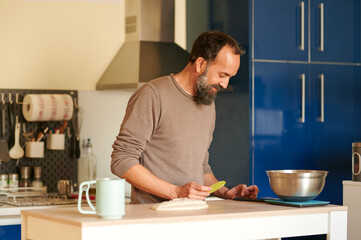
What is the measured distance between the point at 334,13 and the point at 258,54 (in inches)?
24.4

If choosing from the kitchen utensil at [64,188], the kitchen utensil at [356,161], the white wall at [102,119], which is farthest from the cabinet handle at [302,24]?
the kitchen utensil at [64,188]

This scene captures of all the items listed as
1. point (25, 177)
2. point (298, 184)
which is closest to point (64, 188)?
point (25, 177)

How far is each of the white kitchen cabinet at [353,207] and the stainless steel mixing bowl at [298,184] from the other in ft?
4.27

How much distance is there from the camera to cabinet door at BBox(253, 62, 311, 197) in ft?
11.4

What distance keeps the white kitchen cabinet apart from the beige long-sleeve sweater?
1227 millimetres

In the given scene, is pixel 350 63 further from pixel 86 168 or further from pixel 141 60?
pixel 86 168

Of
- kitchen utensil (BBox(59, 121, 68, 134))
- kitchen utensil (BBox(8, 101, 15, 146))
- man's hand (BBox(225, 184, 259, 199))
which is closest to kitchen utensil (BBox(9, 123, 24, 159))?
kitchen utensil (BBox(8, 101, 15, 146))

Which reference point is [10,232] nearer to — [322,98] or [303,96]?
[303,96]

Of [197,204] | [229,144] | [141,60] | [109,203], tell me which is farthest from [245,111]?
[109,203]

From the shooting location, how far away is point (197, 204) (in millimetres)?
1972

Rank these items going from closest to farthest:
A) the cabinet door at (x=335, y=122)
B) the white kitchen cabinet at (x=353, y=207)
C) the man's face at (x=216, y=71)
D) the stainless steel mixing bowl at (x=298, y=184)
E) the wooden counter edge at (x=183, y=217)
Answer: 1. the wooden counter edge at (x=183, y=217)
2. the stainless steel mixing bowl at (x=298, y=184)
3. the man's face at (x=216, y=71)
4. the white kitchen cabinet at (x=353, y=207)
5. the cabinet door at (x=335, y=122)

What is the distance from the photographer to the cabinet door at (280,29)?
3486mm

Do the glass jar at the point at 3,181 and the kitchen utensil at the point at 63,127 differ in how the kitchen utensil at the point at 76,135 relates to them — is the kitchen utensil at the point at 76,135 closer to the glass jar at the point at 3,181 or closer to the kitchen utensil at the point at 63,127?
the kitchen utensil at the point at 63,127

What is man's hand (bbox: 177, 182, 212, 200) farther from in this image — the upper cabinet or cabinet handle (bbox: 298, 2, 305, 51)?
cabinet handle (bbox: 298, 2, 305, 51)
